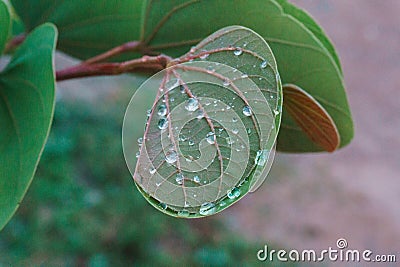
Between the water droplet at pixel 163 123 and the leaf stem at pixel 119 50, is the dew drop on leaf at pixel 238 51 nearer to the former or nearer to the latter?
the water droplet at pixel 163 123

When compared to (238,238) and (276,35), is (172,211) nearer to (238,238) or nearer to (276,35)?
(276,35)

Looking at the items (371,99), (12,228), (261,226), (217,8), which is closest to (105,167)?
(12,228)

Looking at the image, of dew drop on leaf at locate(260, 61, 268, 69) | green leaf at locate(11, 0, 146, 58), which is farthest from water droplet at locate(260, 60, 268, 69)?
green leaf at locate(11, 0, 146, 58)

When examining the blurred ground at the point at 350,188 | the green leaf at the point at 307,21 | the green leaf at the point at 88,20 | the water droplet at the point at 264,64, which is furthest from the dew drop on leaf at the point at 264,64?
the blurred ground at the point at 350,188


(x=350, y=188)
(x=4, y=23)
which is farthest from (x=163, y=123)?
(x=350, y=188)

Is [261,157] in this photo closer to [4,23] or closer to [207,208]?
[207,208]

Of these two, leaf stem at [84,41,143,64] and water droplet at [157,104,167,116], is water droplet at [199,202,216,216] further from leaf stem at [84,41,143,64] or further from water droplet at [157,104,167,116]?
leaf stem at [84,41,143,64]
